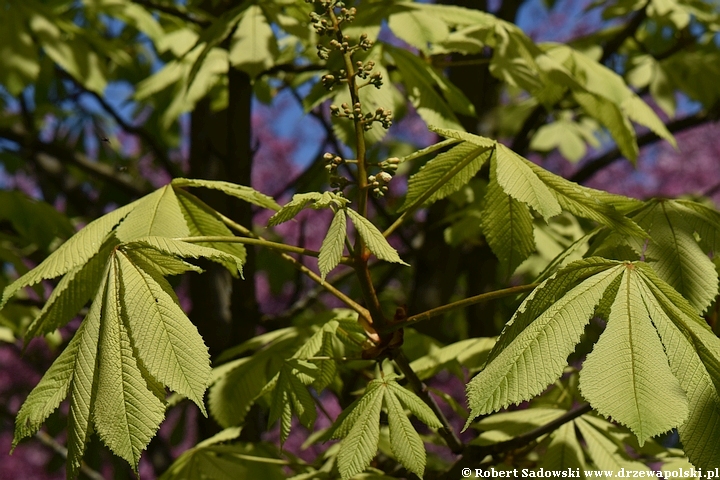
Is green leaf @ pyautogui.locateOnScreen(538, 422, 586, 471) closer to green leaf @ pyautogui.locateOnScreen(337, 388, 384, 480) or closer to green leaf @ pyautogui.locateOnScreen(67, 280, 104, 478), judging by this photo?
green leaf @ pyautogui.locateOnScreen(337, 388, 384, 480)

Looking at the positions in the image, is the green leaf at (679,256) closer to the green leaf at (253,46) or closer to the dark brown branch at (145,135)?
the green leaf at (253,46)

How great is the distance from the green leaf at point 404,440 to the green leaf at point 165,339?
0.31m

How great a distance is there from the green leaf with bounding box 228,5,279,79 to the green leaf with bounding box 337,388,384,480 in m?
0.85

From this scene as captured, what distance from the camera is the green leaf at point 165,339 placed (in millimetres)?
806

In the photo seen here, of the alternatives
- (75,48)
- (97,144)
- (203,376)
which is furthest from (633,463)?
(97,144)

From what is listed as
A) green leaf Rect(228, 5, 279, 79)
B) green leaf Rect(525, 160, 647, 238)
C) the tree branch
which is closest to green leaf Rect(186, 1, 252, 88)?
green leaf Rect(228, 5, 279, 79)

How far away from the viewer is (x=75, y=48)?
225 centimetres

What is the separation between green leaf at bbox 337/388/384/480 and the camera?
95cm

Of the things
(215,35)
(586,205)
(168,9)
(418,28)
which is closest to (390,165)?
(586,205)

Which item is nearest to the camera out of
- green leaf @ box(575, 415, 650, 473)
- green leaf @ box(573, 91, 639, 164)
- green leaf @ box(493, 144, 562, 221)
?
green leaf @ box(493, 144, 562, 221)

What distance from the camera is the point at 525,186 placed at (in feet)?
3.17

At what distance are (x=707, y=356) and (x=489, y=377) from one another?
24 centimetres

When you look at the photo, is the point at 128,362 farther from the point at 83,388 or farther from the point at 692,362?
the point at 692,362

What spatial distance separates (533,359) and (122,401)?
0.46 meters
